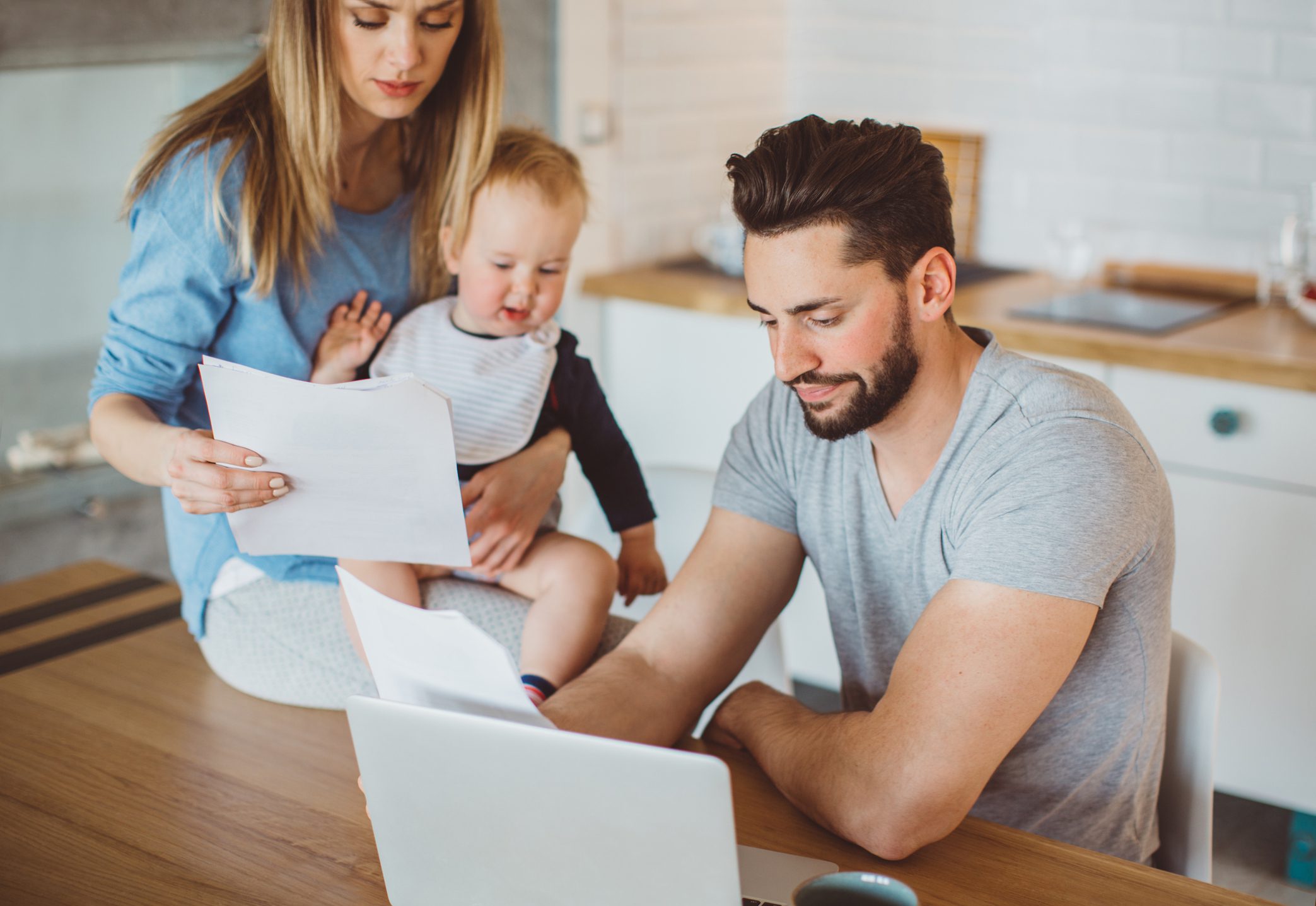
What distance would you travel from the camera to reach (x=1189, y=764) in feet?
4.77

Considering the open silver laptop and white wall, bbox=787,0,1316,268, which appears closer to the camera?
the open silver laptop

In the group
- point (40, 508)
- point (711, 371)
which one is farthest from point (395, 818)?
point (711, 371)

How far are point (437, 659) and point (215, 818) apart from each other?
1.13 feet

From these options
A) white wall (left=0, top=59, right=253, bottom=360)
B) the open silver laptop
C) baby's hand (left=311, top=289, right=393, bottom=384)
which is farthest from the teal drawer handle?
white wall (left=0, top=59, right=253, bottom=360)

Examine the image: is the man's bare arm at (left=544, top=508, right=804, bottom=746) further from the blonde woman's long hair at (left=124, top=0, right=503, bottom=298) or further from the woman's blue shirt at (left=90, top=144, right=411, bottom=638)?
the blonde woman's long hair at (left=124, top=0, right=503, bottom=298)

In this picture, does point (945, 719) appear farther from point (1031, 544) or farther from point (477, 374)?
point (477, 374)

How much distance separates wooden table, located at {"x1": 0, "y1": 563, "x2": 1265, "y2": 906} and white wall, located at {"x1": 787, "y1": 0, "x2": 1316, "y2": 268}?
2118mm

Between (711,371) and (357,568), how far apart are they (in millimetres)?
1588

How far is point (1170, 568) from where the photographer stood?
1.40 m

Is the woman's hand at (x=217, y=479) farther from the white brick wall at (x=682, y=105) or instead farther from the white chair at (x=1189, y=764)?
the white brick wall at (x=682, y=105)

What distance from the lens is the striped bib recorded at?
1694mm

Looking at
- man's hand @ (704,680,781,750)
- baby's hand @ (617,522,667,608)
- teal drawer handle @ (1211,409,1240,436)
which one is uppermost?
teal drawer handle @ (1211,409,1240,436)

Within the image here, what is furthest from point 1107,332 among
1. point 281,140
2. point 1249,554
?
point 281,140

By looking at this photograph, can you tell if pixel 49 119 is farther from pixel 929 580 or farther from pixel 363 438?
pixel 929 580
